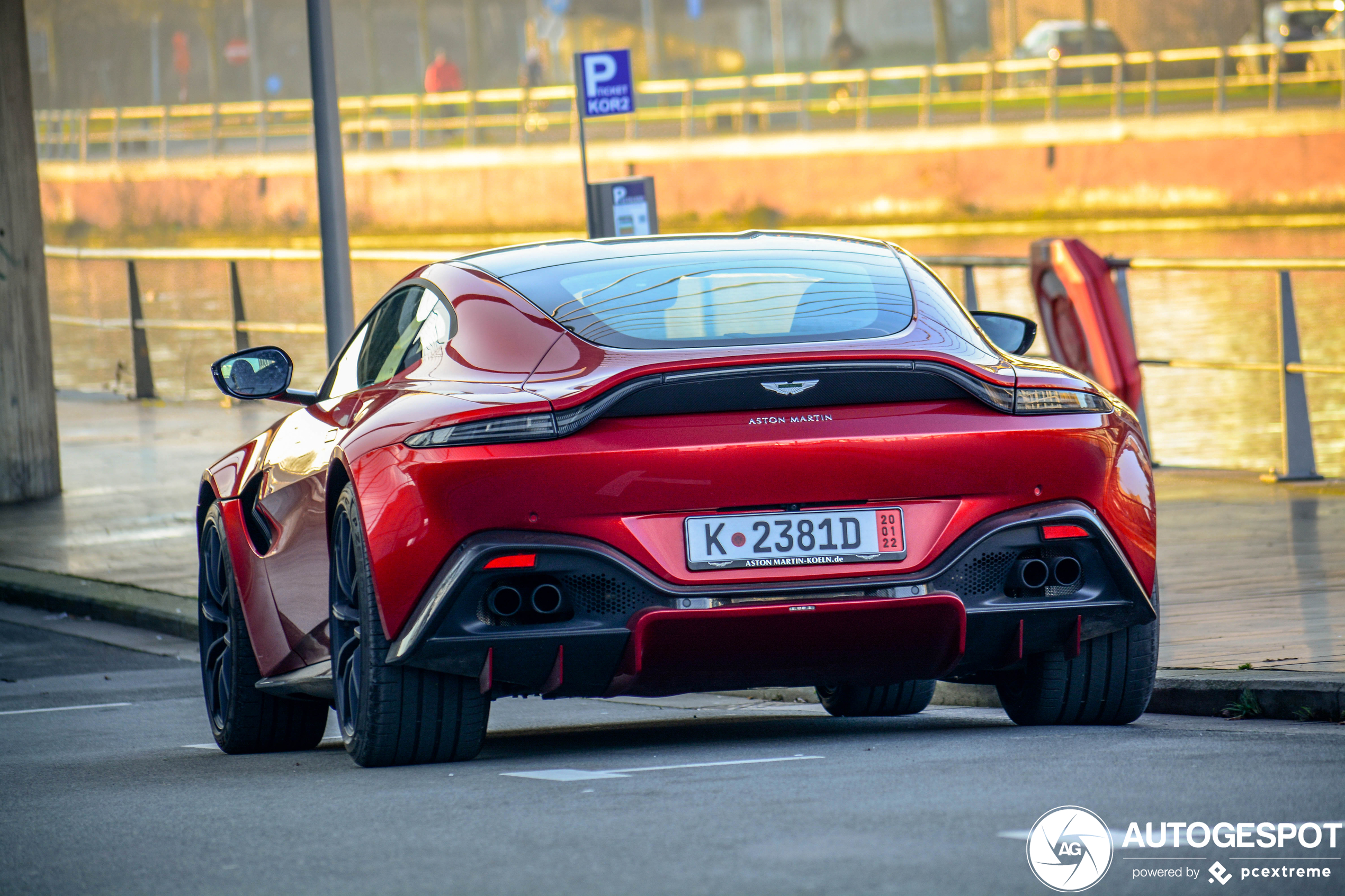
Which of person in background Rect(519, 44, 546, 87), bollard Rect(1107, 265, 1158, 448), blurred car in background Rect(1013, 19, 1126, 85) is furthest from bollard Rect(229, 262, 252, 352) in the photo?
person in background Rect(519, 44, 546, 87)

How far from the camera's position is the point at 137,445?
16.3 metres

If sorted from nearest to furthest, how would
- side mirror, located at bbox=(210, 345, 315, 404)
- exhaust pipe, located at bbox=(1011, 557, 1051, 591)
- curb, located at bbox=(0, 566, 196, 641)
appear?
exhaust pipe, located at bbox=(1011, 557, 1051, 591) < side mirror, located at bbox=(210, 345, 315, 404) < curb, located at bbox=(0, 566, 196, 641)

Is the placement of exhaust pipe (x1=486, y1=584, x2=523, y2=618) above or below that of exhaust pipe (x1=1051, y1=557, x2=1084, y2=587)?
above

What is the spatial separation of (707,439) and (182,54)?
→ 8900 centimetres

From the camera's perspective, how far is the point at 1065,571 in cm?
541

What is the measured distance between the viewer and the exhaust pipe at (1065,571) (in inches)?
212

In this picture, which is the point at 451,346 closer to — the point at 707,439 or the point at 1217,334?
the point at 707,439

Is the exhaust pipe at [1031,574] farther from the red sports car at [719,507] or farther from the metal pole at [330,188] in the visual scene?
the metal pole at [330,188]

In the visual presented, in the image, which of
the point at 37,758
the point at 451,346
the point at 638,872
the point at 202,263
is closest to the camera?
the point at 638,872

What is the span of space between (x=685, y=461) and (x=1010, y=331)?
177 cm

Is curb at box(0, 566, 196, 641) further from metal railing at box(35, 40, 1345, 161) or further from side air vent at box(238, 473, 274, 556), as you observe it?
metal railing at box(35, 40, 1345, 161)

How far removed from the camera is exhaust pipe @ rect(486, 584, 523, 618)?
16.9 ft

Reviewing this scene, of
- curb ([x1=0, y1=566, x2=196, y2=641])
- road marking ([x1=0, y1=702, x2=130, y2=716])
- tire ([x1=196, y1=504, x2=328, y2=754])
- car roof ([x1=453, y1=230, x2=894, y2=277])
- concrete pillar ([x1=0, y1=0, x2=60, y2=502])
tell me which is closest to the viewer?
car roof ([x1=453, y1=230, x2=894, y2=277])

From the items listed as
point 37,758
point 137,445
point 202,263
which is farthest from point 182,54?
point 37,758
